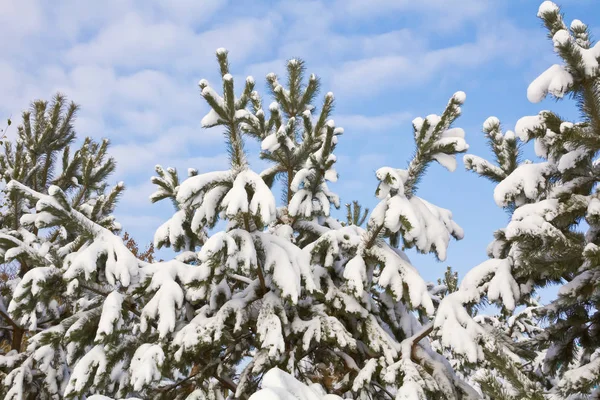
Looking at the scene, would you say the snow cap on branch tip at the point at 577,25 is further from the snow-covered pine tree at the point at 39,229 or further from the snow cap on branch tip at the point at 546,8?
the snow-covered pine tree at the point at 39,229

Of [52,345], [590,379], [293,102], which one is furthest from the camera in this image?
[293,102]

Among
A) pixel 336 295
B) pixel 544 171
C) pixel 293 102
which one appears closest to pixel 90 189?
pixel 293 102

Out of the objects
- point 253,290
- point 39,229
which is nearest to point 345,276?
point 253,290

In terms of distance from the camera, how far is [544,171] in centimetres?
504

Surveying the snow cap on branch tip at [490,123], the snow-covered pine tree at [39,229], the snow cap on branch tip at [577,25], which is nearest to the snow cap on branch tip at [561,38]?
the snow cap on branch tip at [577,25]

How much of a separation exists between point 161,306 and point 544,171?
3.68m

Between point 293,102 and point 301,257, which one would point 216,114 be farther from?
point 293,102

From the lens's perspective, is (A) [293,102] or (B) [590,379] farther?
(A) [293,102]

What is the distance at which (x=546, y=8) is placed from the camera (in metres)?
4.59

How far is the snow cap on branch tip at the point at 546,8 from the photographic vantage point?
458 centimetres

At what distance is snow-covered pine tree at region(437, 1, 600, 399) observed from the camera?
13.8 ft

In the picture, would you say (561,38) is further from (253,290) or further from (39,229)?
(39,229)

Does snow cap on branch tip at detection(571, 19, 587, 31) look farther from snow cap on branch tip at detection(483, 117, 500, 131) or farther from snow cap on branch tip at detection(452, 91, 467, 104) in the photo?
snow cap on branch tip at detection(452, 91, 467, 104)

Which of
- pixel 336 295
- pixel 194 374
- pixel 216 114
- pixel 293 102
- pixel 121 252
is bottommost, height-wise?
pixel 194 374
